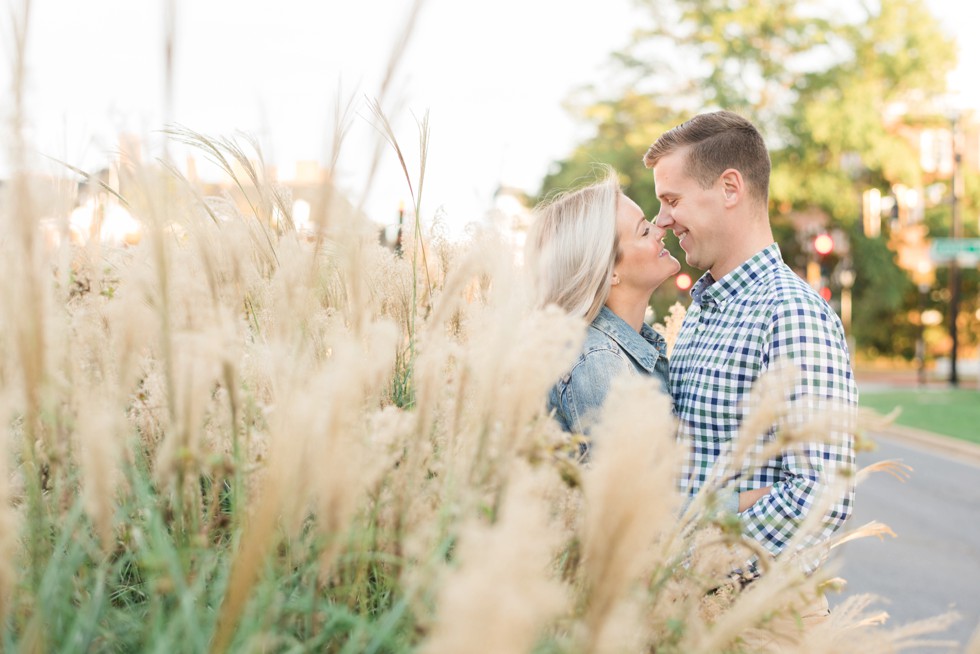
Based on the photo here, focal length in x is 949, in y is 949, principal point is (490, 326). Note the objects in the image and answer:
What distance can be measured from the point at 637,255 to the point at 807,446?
107 centimetres

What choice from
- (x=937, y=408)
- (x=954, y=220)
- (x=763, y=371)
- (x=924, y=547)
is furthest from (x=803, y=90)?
(x=763, y=371)

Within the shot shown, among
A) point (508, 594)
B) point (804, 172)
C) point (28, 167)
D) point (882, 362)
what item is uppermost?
point (804, 172)

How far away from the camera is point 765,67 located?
93.2 feet

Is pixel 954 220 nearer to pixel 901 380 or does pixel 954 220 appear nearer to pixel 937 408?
pixel 901 380

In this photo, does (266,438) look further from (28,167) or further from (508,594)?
(508,594)

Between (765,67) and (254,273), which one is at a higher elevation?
(765,67)

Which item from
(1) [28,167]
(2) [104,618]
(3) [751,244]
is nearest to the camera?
(1) [28,167]

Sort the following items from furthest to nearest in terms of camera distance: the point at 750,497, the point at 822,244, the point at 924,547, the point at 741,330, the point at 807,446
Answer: the point at 822,244 → the point at 924,547 → the point at 741,330 → the point at 750,497 → the point at 807,446

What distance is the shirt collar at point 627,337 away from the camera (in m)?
2.99

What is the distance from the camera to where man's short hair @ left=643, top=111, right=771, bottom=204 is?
3152 mm

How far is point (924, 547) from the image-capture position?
8562mm

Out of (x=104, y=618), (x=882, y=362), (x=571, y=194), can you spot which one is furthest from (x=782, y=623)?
(x=882, y=362)

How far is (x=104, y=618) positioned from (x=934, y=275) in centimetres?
4064

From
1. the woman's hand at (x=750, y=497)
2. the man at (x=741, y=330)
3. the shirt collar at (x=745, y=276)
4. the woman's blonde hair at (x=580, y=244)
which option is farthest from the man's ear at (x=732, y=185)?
the woman's hand at (x=750, y=497)
